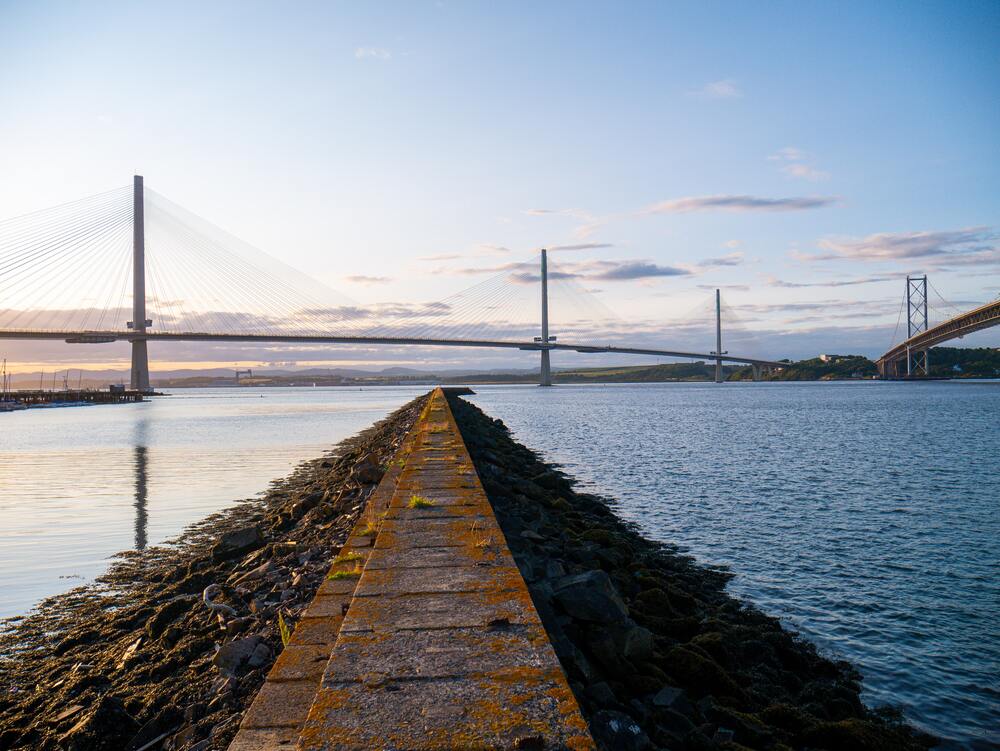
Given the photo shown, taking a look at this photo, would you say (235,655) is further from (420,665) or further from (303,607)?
(420,665)

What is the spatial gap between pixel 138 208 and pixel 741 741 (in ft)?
255

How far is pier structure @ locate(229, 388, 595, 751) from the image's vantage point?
89.9 inches

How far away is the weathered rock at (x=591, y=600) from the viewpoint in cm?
493

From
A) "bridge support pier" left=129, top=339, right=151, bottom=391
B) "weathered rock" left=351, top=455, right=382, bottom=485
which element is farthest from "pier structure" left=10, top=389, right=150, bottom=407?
"weathered rock" left=351, top=455, right=382, bottom=485

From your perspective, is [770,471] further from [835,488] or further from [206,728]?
[206,728]

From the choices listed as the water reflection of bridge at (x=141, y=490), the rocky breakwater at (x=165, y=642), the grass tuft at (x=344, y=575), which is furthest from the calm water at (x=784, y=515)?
the grass tuft at (x=344, y=575)

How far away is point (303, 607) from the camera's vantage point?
4758 millimetres

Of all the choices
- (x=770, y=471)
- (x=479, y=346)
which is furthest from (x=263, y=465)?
(x=479, y=346)

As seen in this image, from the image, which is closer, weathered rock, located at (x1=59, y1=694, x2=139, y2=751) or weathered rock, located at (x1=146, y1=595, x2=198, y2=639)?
weathered rock, located at (x1=59, y1=694, x2=139, y2=751)

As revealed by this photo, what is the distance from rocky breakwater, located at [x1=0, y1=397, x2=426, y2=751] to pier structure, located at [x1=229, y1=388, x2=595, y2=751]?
19.7 inches

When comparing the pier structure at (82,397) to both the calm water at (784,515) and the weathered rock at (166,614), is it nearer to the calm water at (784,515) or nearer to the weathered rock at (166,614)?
the calm water at (784,515)

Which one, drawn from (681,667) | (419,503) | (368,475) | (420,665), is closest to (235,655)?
(420,665)

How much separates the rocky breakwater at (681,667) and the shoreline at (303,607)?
0.05 feet

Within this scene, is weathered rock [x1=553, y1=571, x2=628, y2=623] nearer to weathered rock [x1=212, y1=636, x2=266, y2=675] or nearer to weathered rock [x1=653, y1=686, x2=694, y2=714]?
weathered rock [x1=653, y1=686, x2=694, y2=714]
